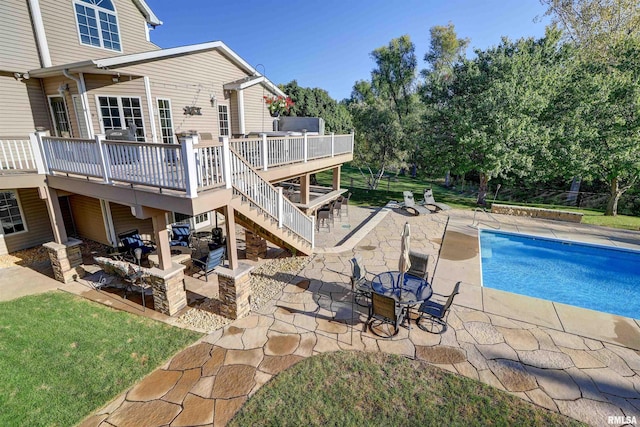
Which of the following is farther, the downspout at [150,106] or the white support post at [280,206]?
the downspout at [150,106]

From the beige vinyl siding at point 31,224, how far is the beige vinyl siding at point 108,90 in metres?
3.77

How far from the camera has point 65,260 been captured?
7988 mm

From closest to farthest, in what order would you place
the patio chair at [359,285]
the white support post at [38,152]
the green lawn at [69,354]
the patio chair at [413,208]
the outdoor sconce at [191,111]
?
the green lawn at [69,354], the patio chair at [359,285], the white support post at [38,152], the outdoor sconce at [191,111], the patio chair at [413,208]

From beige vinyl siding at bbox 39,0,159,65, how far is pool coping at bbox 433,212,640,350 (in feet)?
45.9

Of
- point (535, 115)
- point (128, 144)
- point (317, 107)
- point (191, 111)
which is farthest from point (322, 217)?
point (317, 107)

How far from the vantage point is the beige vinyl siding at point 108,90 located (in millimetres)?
8961

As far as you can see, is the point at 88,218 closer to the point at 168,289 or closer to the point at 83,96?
the point at 83,96

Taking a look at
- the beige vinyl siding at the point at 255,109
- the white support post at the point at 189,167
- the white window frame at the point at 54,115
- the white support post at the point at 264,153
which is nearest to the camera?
the white support post at the point at 189,167

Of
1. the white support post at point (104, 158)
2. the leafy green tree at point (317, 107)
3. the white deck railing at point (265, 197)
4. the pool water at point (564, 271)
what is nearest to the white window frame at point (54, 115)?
the white support post at point (104, 158)

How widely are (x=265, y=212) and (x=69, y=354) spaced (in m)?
4.89

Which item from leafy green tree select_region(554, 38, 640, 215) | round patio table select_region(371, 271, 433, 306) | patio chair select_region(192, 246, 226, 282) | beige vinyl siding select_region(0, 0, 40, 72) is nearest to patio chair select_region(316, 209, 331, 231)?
patio chair select_region(192, 246, 226, 282)

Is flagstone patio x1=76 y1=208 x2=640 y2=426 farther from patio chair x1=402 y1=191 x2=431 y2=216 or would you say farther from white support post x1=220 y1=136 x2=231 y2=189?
patio chair x1=402 y1=191 x2=431 y2=216

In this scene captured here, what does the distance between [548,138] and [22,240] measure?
23261mm

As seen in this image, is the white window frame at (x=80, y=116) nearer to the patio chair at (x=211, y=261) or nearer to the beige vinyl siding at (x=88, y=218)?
the beige vinyl siding at (x=88, y=218)
